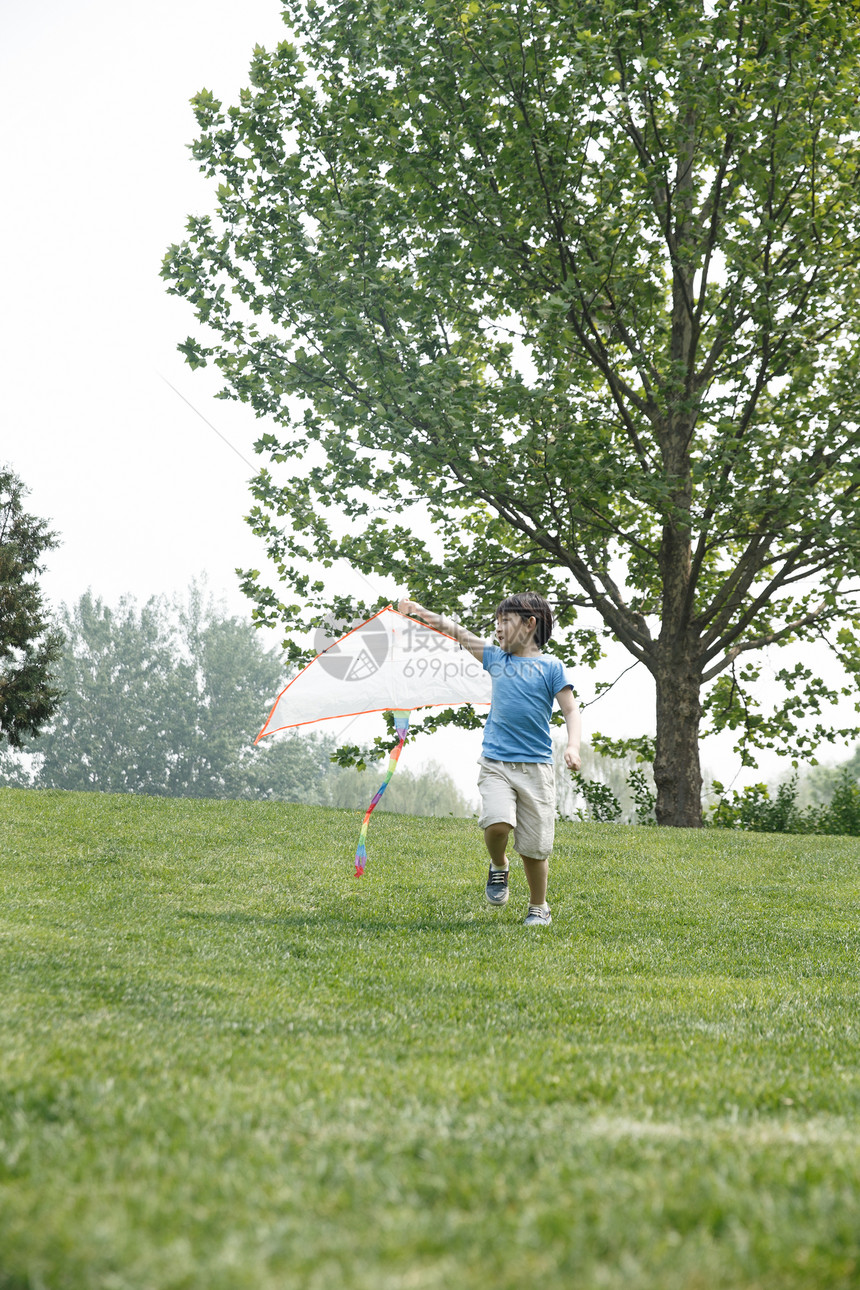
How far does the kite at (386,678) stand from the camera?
7.97m

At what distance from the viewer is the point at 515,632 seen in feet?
24.8

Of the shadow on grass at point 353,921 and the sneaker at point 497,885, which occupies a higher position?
the sneaker at point 497,885

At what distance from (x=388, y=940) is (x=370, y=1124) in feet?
14.5

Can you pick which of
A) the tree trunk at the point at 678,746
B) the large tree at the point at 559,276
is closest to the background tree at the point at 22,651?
the large tree at the point at 559,276

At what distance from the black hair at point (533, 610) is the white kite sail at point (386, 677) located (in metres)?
0.56

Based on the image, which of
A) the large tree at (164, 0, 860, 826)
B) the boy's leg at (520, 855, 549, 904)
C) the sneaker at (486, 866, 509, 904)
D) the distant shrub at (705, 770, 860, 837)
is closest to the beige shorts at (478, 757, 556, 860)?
the boy's leg at (520, 855, 549, 904)

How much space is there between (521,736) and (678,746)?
30.9 feet

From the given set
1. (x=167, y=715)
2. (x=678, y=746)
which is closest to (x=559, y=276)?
(x=678, y=746)

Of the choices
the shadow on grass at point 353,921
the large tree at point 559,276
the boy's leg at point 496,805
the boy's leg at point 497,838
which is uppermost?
the large tree at point 559,276

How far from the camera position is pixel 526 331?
48.1 ft

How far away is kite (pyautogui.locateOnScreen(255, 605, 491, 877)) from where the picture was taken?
26.2 ft

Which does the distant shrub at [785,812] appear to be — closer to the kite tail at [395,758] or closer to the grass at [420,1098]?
the grass at [420,1098]

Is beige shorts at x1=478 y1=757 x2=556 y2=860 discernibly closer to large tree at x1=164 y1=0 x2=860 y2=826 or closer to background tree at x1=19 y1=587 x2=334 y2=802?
large tree at x1=164 y1=0 x2=860 y2=826

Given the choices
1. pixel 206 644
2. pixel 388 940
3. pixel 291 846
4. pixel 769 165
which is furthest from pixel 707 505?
pixel 206 644
